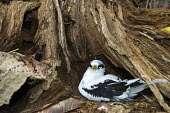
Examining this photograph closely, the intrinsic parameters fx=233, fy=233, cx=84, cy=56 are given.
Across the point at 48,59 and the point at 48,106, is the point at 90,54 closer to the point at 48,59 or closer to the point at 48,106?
the point at 48,59

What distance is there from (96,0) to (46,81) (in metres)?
2.35

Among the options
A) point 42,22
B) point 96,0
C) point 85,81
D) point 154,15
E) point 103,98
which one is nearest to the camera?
point 103,98

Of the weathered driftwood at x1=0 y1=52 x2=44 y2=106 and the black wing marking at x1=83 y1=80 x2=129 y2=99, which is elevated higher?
the weathered driftwood at x1=0 y1=52 x2=44 y2=106

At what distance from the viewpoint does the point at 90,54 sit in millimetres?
5234

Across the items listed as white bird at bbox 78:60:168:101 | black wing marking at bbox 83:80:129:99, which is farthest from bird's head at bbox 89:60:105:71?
black wing marking at bbox 83:80:129:99

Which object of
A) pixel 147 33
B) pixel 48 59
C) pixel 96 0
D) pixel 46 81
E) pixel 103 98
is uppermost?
pixel 96 0

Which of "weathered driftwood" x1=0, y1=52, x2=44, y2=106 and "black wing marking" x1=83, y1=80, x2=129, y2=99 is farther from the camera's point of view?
"black wing marking" x1=83, y1=80, x2=129, y2=99

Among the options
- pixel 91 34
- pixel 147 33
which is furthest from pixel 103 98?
pixel 147 33

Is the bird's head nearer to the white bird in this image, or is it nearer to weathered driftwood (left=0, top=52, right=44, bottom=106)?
the white bird

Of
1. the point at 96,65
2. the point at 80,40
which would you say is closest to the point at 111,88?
the point at 96,65

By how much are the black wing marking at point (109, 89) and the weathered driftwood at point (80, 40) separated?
38 cm

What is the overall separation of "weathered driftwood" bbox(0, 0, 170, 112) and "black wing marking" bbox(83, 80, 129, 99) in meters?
0.38

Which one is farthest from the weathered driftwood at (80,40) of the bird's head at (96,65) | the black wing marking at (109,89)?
the black wing marking at (109,89)

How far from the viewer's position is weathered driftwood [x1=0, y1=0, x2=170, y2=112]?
432 centimetres
